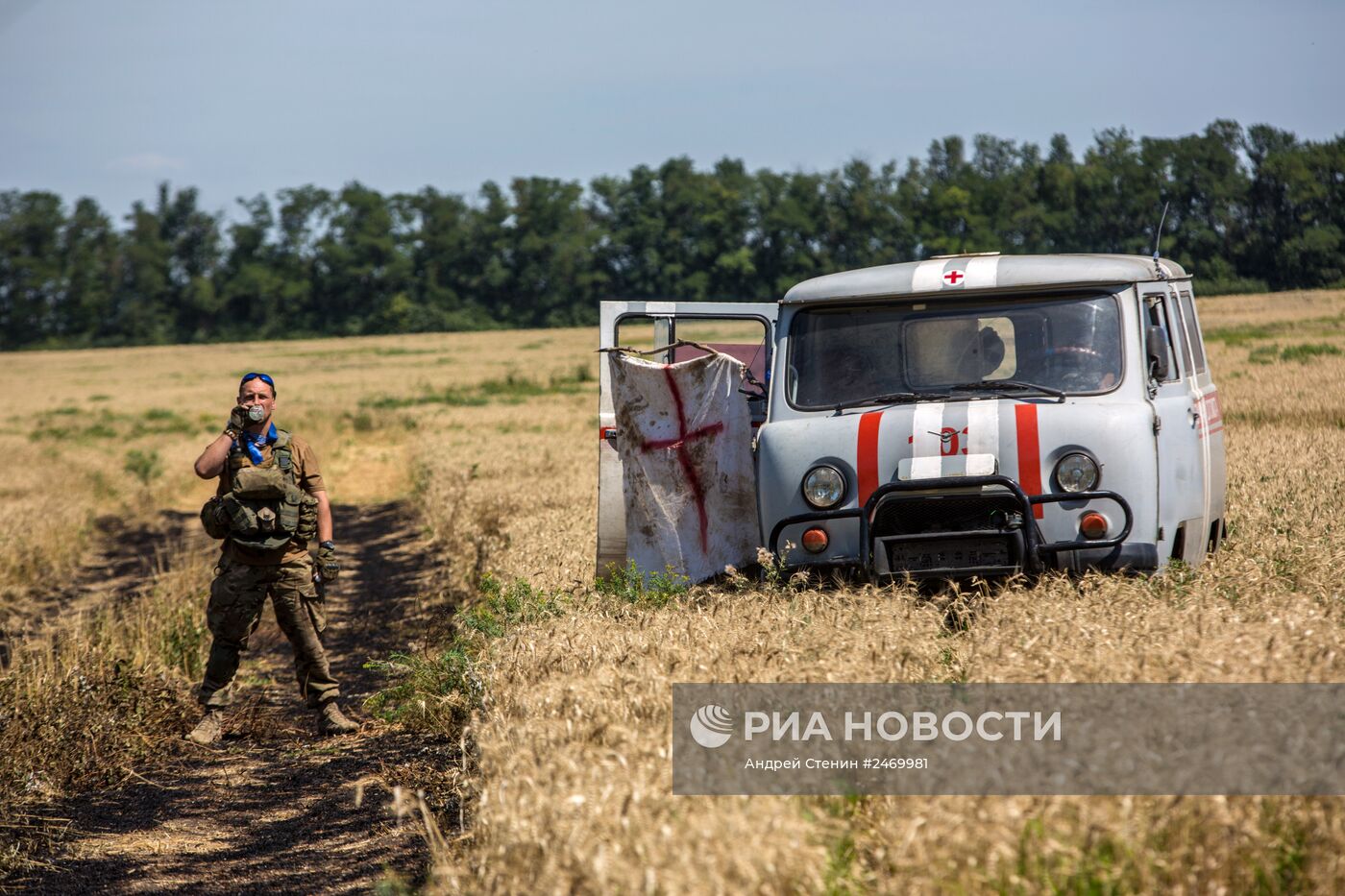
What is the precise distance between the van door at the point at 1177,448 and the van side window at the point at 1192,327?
433 mm

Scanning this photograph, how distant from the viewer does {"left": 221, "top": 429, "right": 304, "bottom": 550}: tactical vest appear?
8.06 m

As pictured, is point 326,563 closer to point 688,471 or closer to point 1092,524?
point 688,471

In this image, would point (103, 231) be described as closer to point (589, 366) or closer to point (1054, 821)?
point (589, 366)

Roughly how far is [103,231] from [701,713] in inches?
5131

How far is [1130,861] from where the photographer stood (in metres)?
3.74

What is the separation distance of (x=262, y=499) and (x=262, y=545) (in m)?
0.28

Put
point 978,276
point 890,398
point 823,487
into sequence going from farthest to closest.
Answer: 1. point 978,276
2. point 890,398
3. point 823,487

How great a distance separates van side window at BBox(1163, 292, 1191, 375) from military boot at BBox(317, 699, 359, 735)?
17.7ft

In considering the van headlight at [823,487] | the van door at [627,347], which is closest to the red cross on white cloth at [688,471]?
the van door at [627,347]

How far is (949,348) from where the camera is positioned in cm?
764

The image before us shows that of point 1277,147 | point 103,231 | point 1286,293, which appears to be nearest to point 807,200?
point 1277,147

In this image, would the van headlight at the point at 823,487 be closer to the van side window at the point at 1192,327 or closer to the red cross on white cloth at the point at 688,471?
the red cross on white cloth at the point at 688,471

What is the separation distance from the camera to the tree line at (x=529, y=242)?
3551 inches

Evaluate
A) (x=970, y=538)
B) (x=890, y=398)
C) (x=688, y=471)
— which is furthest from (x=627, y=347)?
(x=970, y=538)
